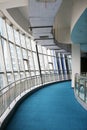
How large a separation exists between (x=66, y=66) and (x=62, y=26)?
11525mm

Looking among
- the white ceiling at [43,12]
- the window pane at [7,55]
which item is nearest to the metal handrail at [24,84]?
the window pane at [7,55]

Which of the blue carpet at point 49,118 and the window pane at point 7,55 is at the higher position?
the window pane at point 7,55

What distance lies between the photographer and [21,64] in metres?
12.1

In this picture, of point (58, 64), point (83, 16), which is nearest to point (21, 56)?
point (83, 16)

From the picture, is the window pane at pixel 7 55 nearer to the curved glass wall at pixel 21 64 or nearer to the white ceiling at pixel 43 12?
the curved glass wall at pixel 21 64

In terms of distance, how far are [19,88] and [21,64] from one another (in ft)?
9.37

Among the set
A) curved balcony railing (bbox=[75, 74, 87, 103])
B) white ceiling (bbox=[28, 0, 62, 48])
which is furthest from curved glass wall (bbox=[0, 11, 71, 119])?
curved balcony railing (bbox=[75, 74, 87, 103])

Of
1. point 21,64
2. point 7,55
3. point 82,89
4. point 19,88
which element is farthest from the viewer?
point 21,64

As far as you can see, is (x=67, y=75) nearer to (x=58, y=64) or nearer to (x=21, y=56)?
(x=58, y=64)

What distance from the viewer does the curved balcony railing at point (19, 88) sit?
6.11 metres

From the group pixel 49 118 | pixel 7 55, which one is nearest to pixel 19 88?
pixel 7 55

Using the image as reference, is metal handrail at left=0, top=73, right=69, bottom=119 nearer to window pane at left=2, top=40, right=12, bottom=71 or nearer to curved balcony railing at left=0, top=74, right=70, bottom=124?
curved balcony railing at left=0, top=74, right=70, bottom=124

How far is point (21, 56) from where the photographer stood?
12391 millimetres

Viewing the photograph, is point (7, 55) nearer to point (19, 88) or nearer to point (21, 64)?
point (19, 88)
